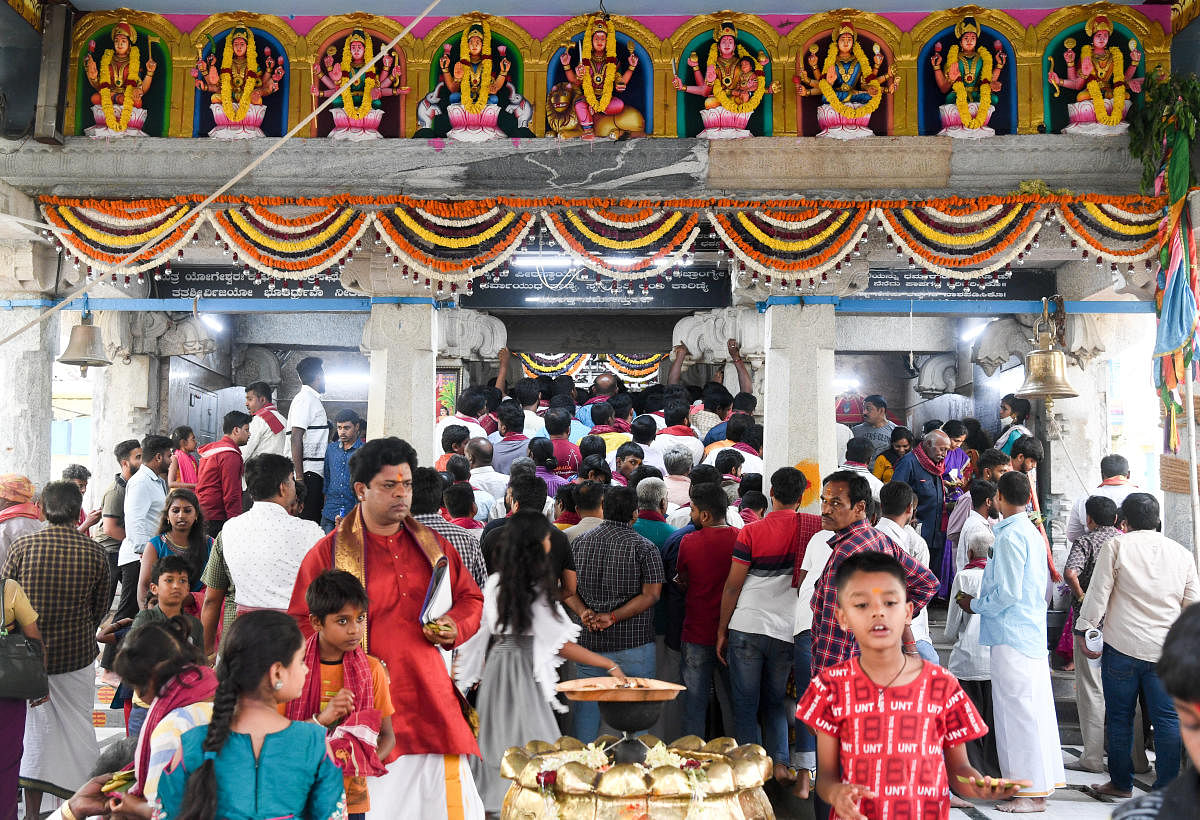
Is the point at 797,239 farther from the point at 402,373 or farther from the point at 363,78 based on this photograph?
the point at 363,78

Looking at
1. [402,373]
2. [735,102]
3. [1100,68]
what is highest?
[1100,68]

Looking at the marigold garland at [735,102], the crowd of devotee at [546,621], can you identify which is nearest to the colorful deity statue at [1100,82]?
the marigold garland at [735,102]

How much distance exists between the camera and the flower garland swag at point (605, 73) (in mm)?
6758

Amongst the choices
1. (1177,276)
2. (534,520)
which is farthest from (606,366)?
(534,520)

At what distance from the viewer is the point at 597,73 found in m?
6.79

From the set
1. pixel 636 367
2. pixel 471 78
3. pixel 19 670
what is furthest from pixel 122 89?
pixel 636 367

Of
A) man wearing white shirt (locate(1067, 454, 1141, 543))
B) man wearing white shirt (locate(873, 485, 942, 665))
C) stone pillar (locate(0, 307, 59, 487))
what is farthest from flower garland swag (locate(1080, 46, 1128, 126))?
stone pillar (locate(0, 307, 59, 487))

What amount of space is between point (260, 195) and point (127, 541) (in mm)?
2304

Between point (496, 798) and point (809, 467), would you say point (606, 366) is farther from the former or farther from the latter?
point (496, 798)

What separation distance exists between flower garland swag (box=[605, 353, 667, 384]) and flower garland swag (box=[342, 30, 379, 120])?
7455 mm

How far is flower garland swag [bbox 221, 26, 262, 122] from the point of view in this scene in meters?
6.81

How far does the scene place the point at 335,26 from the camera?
698 centimetres

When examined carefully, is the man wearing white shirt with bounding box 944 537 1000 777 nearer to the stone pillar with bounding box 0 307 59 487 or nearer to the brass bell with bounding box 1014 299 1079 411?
the brass bell with bounding box 1014 299 1079 411

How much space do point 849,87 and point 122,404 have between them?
25.8 ft
